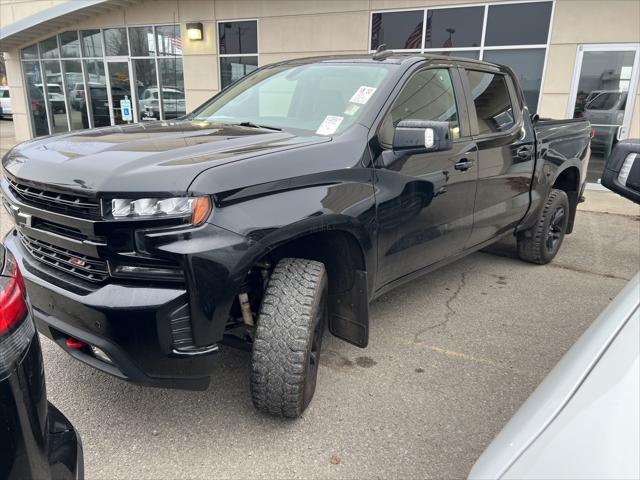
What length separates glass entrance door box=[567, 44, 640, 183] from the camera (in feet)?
28.7

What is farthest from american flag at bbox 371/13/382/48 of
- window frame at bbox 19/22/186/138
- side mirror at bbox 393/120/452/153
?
side mirror at bbox 393/120/452/153

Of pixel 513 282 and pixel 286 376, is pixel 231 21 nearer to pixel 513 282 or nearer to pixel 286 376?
pixel 513 282

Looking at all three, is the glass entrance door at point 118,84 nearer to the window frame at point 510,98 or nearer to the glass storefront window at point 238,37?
the glass storefront window at point 238,37

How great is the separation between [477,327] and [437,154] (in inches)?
55.6

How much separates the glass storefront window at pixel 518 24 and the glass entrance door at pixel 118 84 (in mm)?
9777

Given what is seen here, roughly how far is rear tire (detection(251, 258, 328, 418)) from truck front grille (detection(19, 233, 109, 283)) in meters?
0.74

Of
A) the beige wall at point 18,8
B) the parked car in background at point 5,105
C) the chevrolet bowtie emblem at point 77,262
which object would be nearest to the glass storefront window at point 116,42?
the beige wall at point 18,8

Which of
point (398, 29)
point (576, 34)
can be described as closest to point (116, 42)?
point (398, 29)

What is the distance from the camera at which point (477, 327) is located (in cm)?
383

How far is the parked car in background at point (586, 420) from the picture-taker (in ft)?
3.15

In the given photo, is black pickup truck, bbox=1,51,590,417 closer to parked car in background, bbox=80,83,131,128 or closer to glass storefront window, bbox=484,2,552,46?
glass storefront window, bbox=484,2,552,46

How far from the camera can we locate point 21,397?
4.65ft

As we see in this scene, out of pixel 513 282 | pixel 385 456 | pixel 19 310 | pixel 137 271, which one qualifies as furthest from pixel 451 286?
pixel 19 310

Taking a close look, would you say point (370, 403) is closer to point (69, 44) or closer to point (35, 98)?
point (69, 44)
